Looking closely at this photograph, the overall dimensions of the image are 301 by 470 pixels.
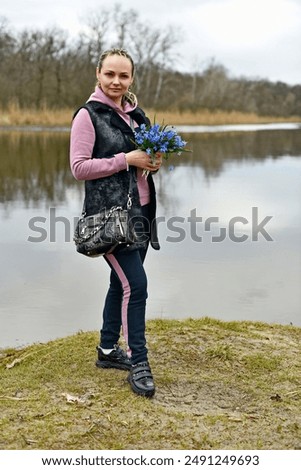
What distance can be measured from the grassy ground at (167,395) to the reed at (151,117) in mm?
16855

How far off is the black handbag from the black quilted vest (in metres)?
0.04

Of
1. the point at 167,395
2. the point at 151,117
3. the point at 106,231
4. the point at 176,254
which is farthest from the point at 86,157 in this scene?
the point at 151,117

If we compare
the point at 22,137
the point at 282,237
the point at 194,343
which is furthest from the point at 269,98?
the point at 194,343

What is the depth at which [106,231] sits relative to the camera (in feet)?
10.9

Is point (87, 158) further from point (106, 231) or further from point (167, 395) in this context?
point (167, 395)

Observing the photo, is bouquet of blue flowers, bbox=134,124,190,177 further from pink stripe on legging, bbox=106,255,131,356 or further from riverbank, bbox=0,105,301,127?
riverbank, bbox=0,105,301,127

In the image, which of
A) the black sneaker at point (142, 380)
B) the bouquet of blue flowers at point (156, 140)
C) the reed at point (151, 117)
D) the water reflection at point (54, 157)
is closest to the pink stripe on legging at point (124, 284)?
the black sneaker at point (142, 380)

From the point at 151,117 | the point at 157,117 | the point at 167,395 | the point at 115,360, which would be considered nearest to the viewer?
the point at 167,395

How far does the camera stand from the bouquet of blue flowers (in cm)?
330

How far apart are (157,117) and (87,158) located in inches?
1047

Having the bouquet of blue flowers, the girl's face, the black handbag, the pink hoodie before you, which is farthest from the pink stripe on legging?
the girl's face

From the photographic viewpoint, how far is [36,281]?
620 cm

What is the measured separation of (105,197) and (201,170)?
1169 cm

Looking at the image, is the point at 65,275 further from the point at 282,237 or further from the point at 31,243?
the point at 282,237
